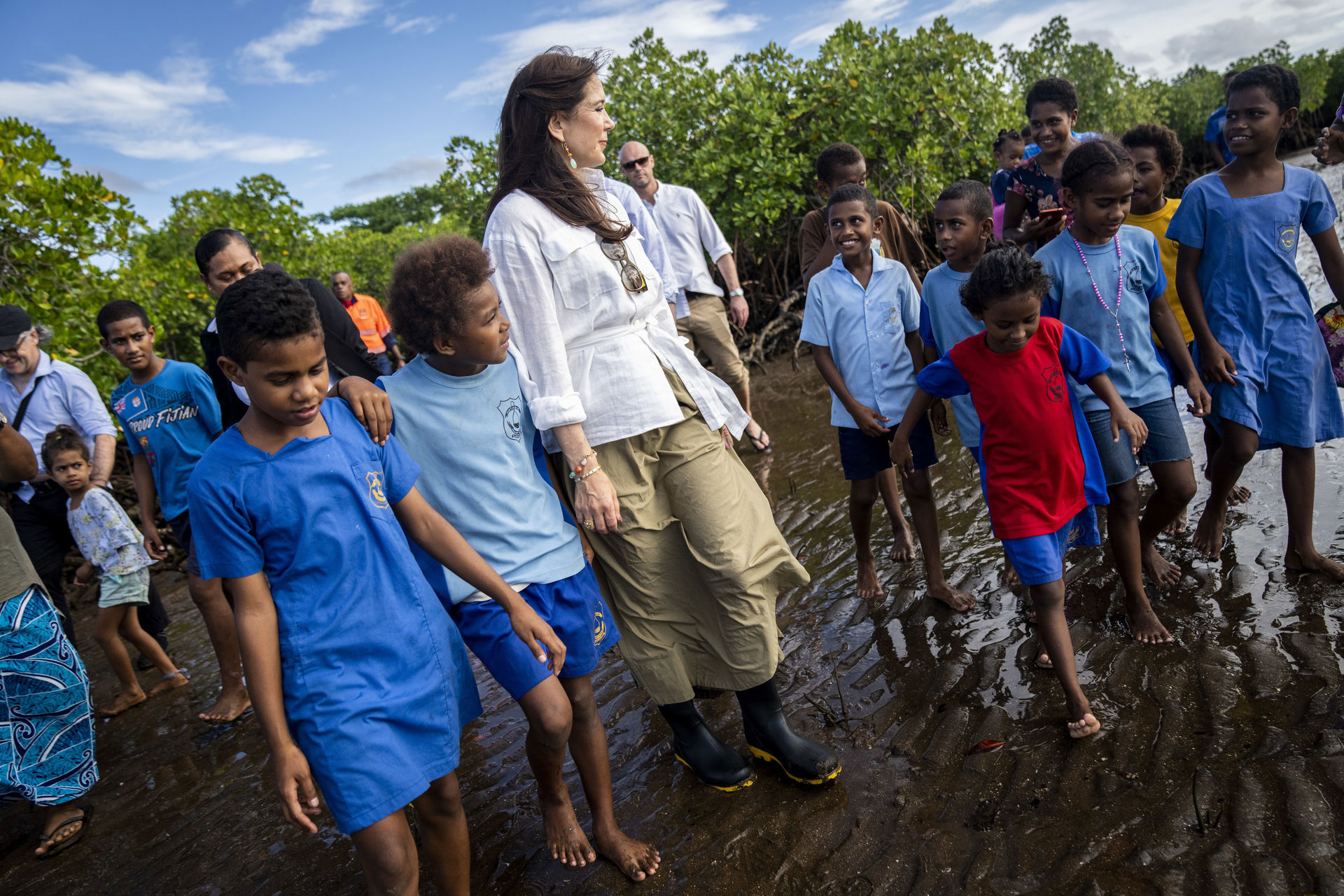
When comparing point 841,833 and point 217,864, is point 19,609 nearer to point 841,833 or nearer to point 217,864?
point 217,864

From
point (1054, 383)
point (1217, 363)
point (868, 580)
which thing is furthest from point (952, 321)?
point (868, 580)

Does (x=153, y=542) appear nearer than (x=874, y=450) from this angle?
No

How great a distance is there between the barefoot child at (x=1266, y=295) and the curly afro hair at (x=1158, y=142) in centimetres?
65

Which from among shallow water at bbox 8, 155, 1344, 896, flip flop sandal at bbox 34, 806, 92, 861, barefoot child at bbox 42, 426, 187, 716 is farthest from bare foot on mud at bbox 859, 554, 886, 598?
barefoot child at bbox 42, 426, 187, 716

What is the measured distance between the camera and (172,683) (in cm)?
489

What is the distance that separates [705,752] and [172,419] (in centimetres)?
319

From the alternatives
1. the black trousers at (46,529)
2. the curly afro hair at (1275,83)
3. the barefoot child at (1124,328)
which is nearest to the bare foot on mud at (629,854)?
the barefoot child at (1124,328)

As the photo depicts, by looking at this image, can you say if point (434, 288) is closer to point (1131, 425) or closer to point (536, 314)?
point (536, 314)

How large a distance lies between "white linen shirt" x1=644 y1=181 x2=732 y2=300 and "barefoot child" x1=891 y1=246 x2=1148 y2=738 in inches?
158

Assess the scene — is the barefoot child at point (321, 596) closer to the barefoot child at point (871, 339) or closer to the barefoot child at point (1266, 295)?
the barefoot child at point (871, 339)

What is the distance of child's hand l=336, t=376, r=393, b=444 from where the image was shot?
7.17ft

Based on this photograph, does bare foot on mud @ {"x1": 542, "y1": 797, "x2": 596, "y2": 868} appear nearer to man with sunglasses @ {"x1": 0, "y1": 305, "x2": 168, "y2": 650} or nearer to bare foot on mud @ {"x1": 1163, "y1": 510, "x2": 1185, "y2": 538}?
bare foot on mud @ {"x1": 1163, "y1": 510, "x2": 1185, "y2": 538}

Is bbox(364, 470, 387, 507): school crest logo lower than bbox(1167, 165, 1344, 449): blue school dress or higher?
higher

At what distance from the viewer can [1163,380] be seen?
3062 millimetres
